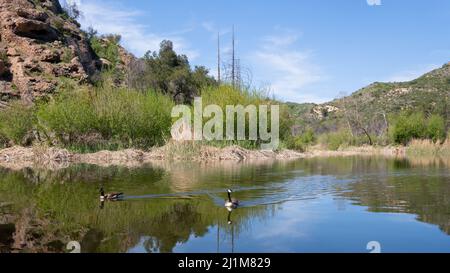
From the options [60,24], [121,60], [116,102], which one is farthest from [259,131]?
[121,60]

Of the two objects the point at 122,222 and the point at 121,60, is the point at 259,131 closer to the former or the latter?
the point at 122,222

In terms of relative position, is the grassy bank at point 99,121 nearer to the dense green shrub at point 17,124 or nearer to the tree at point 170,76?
the dense green shrub at point 17,124

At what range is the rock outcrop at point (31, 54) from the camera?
46000 millimetres

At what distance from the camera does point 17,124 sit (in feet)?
98.4

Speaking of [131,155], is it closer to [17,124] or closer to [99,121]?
[99,121]

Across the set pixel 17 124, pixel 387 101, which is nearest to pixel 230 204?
pixel 17 124

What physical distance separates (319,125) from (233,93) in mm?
41135

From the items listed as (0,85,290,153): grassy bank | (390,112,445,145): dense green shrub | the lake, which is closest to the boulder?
(0,85,290,153): grassy bank

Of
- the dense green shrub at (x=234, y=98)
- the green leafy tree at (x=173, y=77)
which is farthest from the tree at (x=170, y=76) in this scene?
the dense green shrub at (x=234, y=98)

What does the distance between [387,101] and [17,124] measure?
58286mm

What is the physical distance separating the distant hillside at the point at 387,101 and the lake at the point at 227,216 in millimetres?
48171

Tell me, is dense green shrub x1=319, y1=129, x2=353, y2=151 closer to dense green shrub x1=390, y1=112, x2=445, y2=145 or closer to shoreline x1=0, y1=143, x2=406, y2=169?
dense green shrub x1=390, y1=112, x2=445, y2=145

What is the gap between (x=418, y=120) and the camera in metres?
45.1

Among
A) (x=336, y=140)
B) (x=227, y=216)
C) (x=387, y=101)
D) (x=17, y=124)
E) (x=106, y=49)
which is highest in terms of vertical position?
(x=106, y=49)
